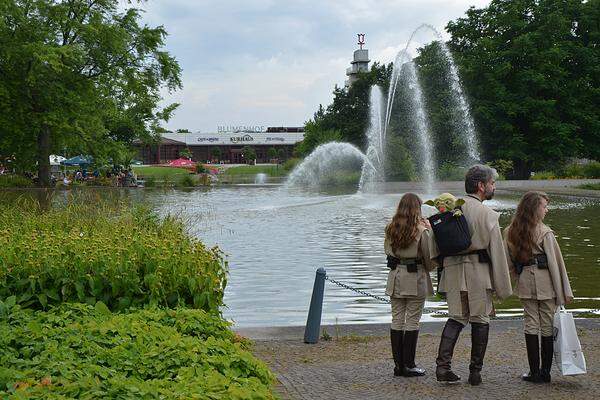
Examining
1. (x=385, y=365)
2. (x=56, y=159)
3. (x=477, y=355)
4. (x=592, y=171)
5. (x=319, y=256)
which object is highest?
(x=56, y=159)

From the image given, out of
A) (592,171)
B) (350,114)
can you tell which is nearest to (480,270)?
(592,171)

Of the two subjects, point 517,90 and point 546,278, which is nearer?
point 546,278

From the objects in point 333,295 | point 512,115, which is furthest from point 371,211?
point 512,115

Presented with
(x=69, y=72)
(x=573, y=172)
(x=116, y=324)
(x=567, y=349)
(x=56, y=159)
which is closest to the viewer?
(x=116, y=324)

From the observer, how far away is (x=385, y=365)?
290 inches

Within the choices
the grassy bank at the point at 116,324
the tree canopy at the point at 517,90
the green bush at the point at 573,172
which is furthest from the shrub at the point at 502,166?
the grassy bank at the point at 116,324

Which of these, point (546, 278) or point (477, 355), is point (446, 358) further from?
point (546, 278)

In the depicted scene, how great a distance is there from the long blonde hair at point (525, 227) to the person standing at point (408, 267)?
734mm

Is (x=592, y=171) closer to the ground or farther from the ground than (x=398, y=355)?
farther from the ground

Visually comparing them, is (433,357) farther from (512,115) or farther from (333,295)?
(512,115)

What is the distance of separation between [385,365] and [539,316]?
1.44m

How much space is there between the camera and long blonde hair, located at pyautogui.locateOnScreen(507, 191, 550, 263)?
22.5 feet

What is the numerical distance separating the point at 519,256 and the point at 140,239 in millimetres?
4047

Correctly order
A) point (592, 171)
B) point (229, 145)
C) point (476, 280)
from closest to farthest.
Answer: point (476, 280), point (592, 171), point (229, 145)
